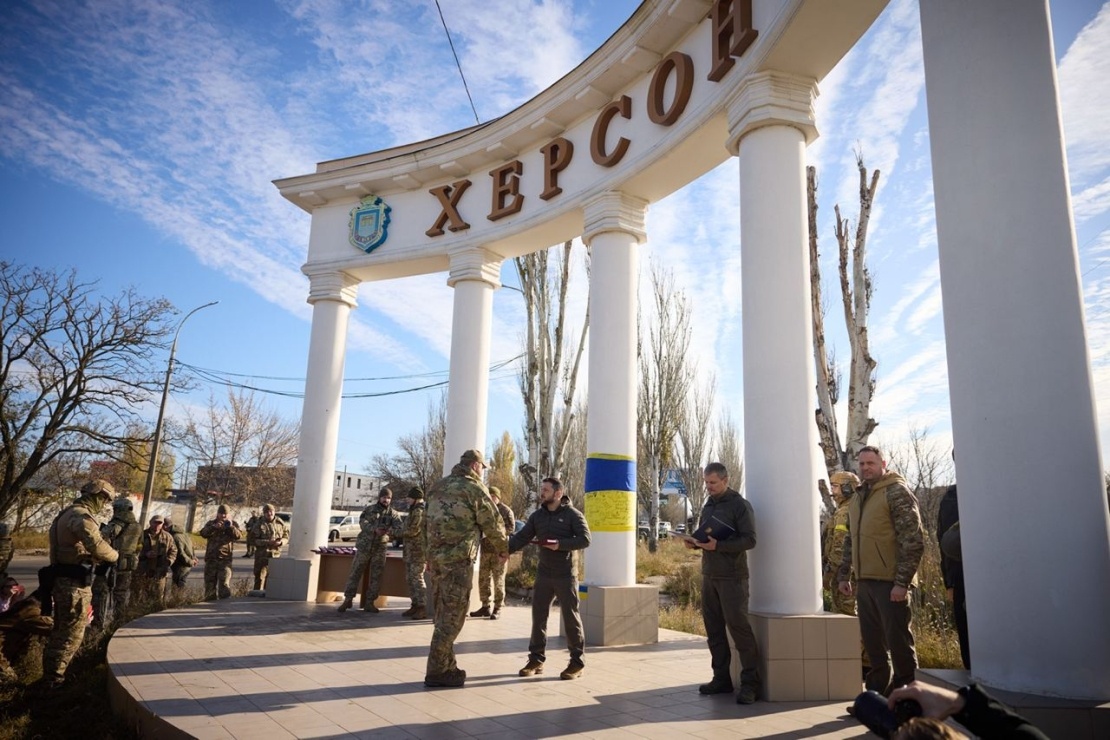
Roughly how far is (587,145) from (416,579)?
22.2 ft

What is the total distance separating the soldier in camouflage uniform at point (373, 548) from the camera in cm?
1021

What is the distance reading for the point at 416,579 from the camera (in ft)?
32.3

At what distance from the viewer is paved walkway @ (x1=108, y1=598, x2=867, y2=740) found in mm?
4598

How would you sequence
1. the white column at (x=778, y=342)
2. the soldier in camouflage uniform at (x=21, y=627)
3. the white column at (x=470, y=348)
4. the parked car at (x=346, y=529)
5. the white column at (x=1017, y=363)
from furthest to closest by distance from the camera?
the parked car at (x=346, y=529) → the white column at (x=470, y=348) → the soldier in camouflage uniform at (x=21, y=627) → the white column at (x=778, y=342) → the white column at (x=1017, y=363)

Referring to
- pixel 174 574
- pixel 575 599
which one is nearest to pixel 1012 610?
pixel 575 599

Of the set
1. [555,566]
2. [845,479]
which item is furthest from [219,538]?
[845,479]

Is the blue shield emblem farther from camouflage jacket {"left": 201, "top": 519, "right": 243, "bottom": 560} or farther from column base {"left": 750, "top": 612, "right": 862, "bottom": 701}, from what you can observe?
column base {"left": 750, "top": 612, "right": 862, "bottom": 701}

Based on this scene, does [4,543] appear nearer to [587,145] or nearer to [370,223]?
[370,223]

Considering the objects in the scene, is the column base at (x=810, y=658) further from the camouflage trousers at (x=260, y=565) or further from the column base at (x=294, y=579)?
the camouflage trousers at (x=260, y=565)

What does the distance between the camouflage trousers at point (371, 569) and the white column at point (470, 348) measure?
1.63m

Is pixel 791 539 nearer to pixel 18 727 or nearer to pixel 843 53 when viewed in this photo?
pixel 843 53

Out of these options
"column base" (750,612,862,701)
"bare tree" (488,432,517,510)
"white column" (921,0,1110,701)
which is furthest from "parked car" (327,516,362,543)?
"white column" (921,0,1110,701)

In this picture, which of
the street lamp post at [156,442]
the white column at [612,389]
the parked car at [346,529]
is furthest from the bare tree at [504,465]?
the white column at [612,389]

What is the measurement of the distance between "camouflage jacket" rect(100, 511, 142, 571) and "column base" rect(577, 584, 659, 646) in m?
6.82
